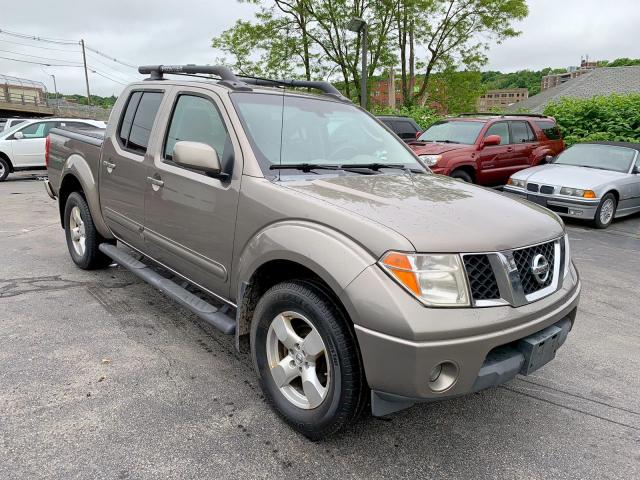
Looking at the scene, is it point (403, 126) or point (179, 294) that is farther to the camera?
point (403, 126)

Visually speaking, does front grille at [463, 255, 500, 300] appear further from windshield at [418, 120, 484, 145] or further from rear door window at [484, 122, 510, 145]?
rear door window at [484, 122, 510, 145]

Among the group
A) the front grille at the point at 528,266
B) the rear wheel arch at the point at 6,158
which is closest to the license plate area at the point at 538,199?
the front grille at the point at 528,266

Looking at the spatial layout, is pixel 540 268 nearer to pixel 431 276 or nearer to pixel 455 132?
pixel 431 276

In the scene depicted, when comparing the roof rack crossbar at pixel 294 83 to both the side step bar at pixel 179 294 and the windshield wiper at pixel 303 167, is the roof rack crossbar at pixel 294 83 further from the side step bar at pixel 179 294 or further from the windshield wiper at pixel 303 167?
the side step bar at pixel 179 294

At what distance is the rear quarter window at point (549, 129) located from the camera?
11.6 metres

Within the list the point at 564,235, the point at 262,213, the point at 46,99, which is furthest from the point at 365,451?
the point at 46,99

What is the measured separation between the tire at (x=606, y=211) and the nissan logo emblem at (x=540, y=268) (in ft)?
22.7

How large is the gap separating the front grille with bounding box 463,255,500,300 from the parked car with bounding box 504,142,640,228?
279 inches

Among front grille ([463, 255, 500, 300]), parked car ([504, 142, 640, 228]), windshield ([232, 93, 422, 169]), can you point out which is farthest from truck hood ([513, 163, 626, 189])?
front grille ([463, 255, 500, 300])

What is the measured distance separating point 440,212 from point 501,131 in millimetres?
8812

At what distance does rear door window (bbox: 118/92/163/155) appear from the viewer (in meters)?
3.77

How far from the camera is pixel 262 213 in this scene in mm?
2625

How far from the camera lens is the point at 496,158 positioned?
993cm

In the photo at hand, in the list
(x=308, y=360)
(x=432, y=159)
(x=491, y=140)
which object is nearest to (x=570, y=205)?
(x=491, y=140)
